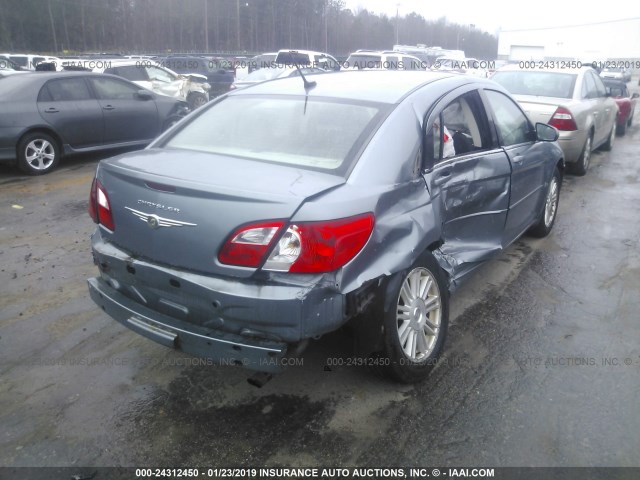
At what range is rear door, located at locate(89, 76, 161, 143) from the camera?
9281 millimetres

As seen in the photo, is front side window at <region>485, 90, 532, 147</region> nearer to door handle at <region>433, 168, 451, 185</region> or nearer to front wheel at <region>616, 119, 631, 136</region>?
door handle at <region>433, 168, 451, 185</region>

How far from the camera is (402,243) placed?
2.83 meters

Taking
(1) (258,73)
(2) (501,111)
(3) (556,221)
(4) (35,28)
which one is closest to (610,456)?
(2) (501,111)

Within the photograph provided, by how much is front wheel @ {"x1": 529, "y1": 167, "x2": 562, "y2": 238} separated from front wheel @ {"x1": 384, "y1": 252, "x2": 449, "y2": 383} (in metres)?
2.66

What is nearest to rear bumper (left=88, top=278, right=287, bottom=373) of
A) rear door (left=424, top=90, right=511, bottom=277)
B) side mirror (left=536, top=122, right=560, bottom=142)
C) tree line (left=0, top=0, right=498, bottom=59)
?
rear door (left=424, top=90, right=511, bottom=277)

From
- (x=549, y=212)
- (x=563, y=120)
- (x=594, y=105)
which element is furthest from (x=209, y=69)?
(x=549, y=212)

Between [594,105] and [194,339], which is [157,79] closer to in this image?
[594,105]

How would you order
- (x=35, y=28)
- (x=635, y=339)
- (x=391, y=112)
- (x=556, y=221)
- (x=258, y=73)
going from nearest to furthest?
1. (x=391, y=112)
2. (x=635, y=339)
3. (x=556, y=221)
4. (x=258, y=73)
5. (x=35, y=28)

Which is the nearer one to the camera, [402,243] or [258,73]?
[402,243]

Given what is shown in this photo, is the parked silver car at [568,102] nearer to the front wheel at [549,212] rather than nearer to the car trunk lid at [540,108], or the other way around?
the car trunk lid at [540,108]

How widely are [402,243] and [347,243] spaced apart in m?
0.41

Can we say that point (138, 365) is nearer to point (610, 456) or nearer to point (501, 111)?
point (610, 456)

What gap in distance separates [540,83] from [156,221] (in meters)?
7.55

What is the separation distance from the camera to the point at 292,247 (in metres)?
2.46
